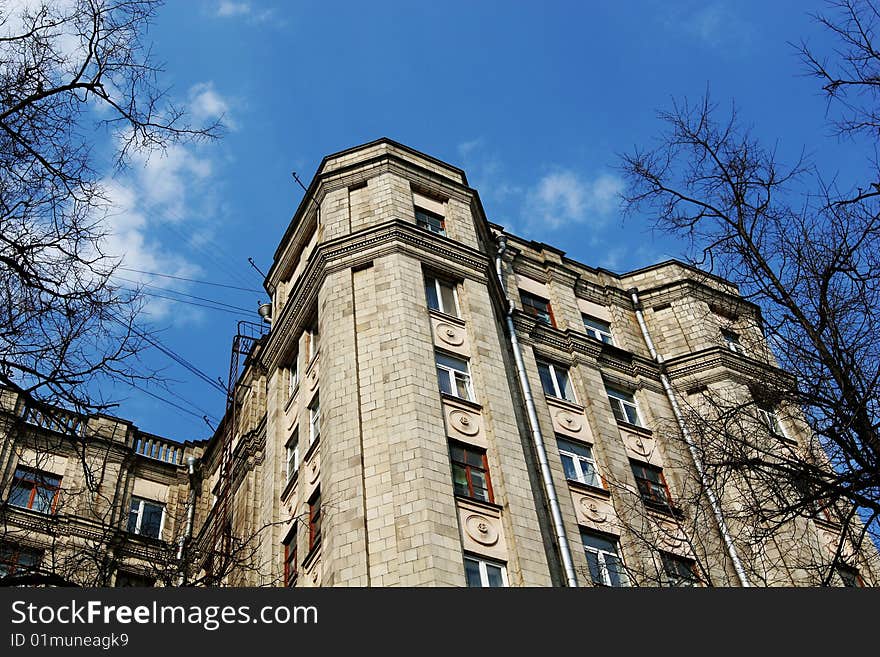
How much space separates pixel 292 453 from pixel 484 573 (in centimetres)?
919

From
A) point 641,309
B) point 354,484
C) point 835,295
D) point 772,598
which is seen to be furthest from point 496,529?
point 641,309

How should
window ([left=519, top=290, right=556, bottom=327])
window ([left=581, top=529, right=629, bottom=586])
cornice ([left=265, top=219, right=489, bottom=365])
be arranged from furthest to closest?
window ([left=519, top=290, right=556, bottom=327])
cornice ([left=265, top=219, right=489, bottom=365])
window ([left=581, top=529, right=629, bottom=586])

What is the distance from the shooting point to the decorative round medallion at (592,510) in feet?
80.1

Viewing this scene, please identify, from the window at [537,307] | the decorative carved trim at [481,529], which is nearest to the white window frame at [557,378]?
the window at [537,307]

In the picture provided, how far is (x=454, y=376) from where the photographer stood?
24.6 meters

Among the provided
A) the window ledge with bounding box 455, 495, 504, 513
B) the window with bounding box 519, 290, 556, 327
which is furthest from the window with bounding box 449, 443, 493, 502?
the window with bounding box 519, 290, 556, 327

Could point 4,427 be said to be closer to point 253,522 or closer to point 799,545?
point 253,522

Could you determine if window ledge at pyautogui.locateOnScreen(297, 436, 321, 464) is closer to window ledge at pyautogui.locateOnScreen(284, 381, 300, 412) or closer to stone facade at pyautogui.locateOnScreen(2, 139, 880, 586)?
stone facade at pyautogui.locateOnScreen(2, 139, 880, 586)

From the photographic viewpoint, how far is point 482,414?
77.7 ft

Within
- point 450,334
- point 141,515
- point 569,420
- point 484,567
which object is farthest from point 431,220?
point 141,515

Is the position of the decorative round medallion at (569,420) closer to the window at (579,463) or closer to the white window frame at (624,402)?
the window at (579,463)

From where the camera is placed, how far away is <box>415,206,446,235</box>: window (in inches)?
1175

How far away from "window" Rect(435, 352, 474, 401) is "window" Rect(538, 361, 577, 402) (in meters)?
4.62

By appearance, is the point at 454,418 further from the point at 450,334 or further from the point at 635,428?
the point at 635,428
